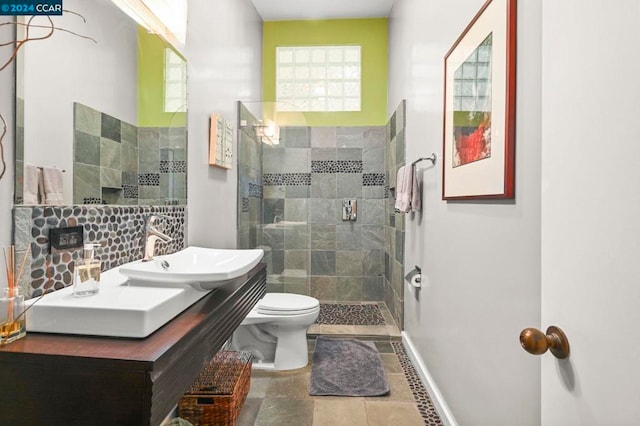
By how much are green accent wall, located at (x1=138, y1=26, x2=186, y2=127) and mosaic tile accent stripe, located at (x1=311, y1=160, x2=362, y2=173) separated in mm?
2052

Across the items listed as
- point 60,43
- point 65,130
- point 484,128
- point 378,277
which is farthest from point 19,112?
point 378,277

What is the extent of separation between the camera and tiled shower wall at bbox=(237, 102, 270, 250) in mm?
2967

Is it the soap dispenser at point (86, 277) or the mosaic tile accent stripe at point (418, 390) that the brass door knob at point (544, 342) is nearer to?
the soap dispenser at point (86, 277)

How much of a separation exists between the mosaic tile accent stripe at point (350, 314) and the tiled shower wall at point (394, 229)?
0.16m

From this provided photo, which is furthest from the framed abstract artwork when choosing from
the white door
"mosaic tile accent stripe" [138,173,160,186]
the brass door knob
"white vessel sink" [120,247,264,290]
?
"mosaic tile accent stripe" [138,173,160,186]

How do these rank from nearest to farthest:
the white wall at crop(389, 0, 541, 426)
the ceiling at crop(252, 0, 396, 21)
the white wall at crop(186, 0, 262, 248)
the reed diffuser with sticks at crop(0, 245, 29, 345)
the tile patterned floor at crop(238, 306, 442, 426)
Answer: the reed diffuser with sticks at crop(0, 245, 29, 345) → the white wall at crop(389, 0, 541, 426) → the tile patterned floor at crop(238, 306, 442, 426) → the white wall at crop(186, 0, 262, 248) → the ceiling at crop(252, 0, 396, 21)

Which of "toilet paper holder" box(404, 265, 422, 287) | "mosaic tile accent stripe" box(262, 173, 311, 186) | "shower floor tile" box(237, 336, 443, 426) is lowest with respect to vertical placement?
"shower floor tile" box(237, 336, 443, 426)

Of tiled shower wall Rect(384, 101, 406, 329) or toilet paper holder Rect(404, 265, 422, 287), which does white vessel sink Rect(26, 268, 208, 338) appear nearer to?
toilet paper holder Rect(404, 265, 422, 287)

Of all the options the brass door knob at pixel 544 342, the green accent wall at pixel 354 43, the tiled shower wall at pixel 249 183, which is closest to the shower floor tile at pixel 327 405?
the tiled shower wall at pixel 249 183

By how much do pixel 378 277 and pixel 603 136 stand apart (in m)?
3.24

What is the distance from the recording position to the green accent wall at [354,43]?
3.73 meters

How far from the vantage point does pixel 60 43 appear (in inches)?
43.3

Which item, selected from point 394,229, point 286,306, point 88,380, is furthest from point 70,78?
point 394,229

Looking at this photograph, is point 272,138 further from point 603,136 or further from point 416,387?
point 603,136
